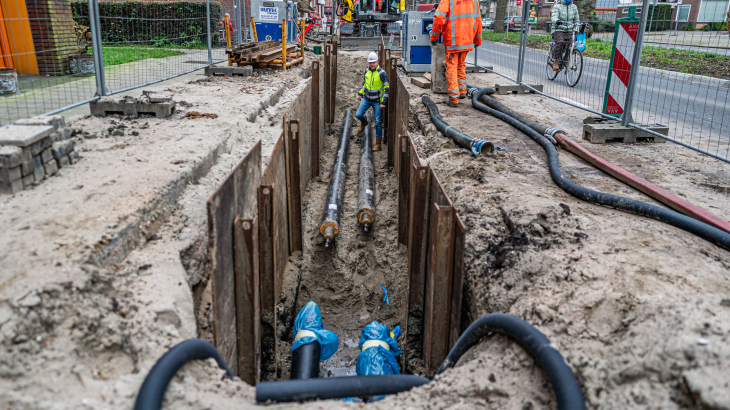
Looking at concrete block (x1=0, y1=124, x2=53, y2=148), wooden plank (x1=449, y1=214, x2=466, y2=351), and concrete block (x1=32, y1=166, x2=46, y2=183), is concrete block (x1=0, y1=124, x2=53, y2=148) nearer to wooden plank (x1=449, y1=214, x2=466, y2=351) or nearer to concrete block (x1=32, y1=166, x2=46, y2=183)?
concrete block (x1=32, y1=166, x2=46, y2=183)

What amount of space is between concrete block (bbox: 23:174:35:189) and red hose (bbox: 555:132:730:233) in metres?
4.79

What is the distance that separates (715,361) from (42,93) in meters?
7.85

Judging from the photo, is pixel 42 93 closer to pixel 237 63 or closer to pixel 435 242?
pixel 237 63

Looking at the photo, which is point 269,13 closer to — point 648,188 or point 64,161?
point 64,161

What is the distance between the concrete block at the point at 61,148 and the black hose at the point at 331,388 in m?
2.47

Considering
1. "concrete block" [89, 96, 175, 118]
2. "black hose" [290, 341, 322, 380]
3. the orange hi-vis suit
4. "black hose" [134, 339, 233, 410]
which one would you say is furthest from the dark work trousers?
"black hose" [134, 339, 233, 410]

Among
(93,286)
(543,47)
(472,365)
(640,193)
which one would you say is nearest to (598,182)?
(640,193)

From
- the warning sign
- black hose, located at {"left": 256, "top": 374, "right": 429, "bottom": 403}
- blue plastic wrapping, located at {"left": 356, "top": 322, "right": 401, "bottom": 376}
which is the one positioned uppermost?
the warning sign

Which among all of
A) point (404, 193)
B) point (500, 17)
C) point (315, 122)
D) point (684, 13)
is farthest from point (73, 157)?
point (500, 17)

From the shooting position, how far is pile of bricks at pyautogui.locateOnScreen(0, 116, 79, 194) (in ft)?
10.6

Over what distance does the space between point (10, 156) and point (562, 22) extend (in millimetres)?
11290

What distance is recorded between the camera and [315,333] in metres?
4.42

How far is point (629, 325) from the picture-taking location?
2.53 m

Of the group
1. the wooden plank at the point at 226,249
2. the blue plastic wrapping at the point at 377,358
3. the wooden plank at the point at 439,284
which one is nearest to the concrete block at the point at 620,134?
the wooden plank at the point at 439,284
